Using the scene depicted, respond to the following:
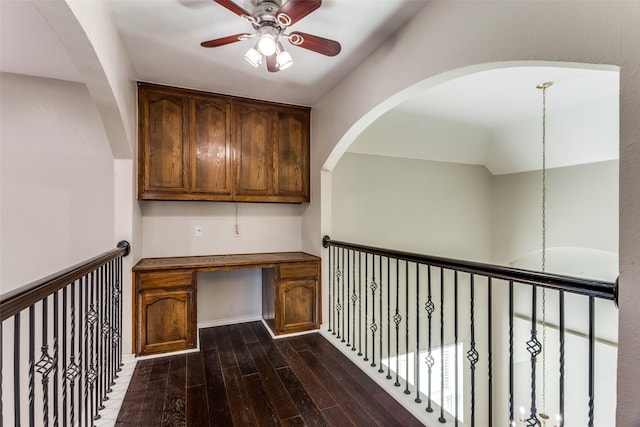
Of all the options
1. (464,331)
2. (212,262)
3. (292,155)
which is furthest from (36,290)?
(464,331)

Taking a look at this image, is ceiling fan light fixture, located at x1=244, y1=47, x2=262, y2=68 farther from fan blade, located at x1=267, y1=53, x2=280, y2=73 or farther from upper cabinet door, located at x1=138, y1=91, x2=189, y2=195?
upper cabinet door, located at x1=138, y1=91, x2=189, y2=195

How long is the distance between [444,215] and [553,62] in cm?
369

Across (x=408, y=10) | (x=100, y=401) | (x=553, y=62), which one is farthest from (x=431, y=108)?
(x=100, y=401)

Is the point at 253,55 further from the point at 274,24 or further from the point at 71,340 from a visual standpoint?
the point at 71,340

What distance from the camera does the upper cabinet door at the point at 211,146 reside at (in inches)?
122

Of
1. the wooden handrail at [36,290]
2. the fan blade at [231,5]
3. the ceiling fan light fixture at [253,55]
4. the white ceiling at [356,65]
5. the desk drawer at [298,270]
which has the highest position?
the white ceiling at [356,65]

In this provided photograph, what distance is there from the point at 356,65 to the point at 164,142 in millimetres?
1996

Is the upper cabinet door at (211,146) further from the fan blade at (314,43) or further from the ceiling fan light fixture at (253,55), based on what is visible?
the fan blade at (314,43)

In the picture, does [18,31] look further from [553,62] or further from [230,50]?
[553,62]

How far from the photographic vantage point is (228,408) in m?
1.95

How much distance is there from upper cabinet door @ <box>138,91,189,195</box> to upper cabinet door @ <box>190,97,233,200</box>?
0.30 ft

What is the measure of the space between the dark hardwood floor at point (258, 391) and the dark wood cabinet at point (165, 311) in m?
0.14

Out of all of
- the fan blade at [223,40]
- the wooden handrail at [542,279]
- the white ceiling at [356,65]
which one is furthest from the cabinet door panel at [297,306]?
A: the fan blade at [223,40]

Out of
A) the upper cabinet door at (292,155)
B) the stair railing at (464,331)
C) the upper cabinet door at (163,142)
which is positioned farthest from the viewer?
the stair railing at (464,331)
